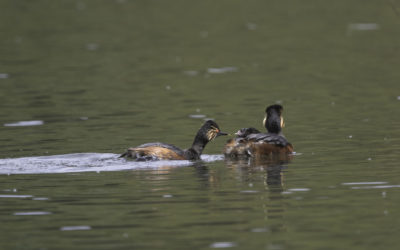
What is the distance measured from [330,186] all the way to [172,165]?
11.4 ft

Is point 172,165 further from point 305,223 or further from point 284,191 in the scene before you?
point 305,223

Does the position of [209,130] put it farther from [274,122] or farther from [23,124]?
[23,124]

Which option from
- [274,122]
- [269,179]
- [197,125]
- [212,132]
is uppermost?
[197,125]

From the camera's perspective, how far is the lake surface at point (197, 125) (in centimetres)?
1210

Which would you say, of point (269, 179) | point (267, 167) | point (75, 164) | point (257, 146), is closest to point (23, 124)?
point (75, 164)

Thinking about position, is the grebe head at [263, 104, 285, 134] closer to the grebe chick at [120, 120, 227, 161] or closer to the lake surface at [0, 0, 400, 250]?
the lake surface at [0, 0, 400, 250]

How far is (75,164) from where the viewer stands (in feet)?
55.7

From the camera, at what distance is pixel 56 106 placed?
83.1 feet

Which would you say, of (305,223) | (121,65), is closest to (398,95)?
(121,65)

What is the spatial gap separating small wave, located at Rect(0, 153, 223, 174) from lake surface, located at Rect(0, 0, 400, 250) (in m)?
0.05

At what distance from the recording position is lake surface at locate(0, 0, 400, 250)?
12102 mm

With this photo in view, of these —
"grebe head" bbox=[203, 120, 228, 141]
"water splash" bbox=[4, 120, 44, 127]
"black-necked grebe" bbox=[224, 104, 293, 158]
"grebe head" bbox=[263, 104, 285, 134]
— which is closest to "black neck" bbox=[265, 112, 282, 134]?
"grebe head" bbox=[263, 104, 285, 134]

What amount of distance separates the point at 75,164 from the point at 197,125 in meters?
5.45

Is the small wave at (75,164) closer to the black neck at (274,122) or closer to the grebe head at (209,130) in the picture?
the grebe head at (209,130)
